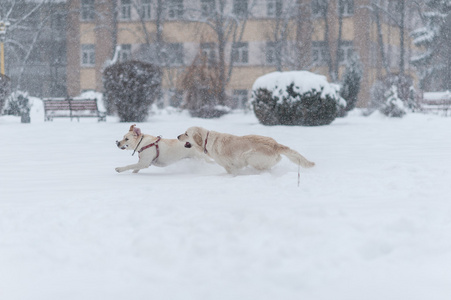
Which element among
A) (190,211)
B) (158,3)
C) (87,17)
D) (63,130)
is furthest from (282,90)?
(87,17)

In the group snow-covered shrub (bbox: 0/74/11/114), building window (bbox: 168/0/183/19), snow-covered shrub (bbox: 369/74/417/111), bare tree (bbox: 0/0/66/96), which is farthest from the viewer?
bare tree (bbox: 0/0/66/96)

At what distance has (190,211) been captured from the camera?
4.58m

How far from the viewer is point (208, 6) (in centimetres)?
3744

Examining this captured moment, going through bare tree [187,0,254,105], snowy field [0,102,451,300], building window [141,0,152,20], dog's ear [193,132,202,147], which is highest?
building window [141,0,152,20]

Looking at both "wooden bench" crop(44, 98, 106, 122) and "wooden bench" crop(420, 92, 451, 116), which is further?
"wooden bench" crop(420, 92, 451, 116)

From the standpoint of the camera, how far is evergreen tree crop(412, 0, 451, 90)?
36.9 metres

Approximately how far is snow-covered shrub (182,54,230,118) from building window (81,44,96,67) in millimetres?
17708

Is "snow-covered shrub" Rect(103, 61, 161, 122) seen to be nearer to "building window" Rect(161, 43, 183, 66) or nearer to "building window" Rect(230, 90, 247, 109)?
"building window" Rect(161, 43, 183, 66)

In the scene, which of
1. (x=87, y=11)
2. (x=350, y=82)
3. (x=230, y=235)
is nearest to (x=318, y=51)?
(x=350, y=82)

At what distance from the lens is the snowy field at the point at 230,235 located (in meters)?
3.22

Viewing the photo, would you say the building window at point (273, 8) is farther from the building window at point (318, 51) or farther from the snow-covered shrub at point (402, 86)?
the snow-covered shrub at point (402, 86)

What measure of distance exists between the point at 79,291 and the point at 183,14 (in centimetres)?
3673

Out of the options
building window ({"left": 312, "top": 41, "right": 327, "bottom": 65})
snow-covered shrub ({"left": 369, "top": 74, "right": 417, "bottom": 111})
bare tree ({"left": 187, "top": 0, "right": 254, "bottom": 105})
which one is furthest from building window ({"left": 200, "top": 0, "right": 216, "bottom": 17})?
snow-covered shrub ({"left": 369, "top": 74, "right": 417, "bottom": 111})

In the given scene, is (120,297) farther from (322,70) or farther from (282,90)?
(322,70)
